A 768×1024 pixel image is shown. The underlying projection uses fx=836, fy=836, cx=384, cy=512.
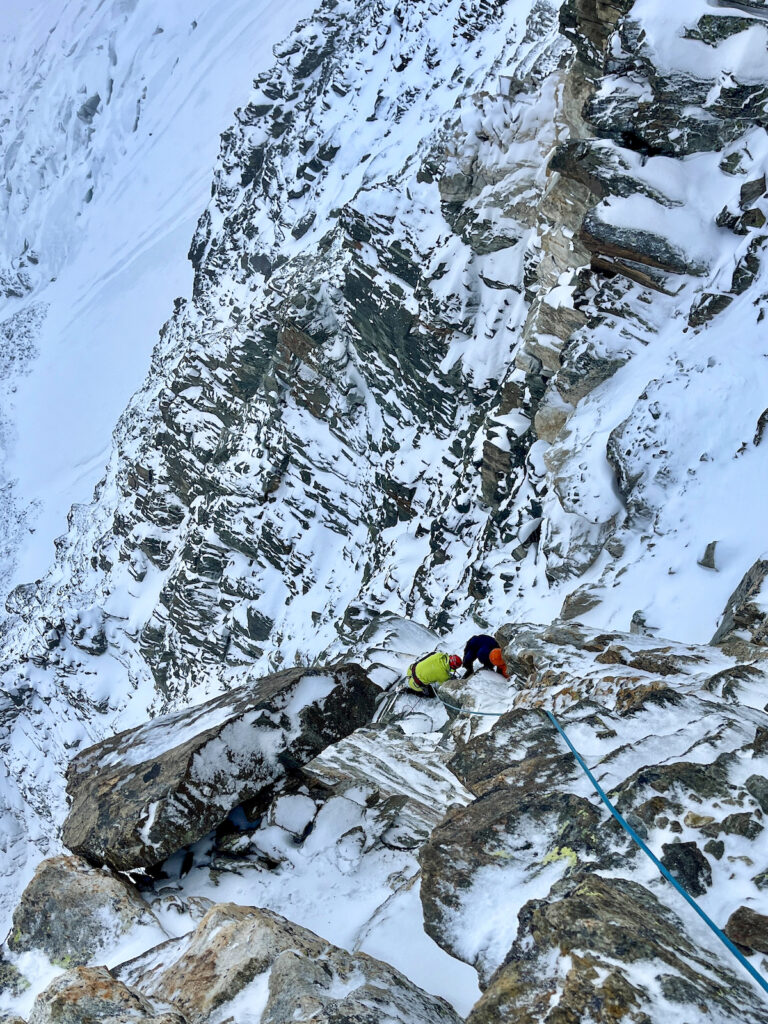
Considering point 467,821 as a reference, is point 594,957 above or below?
above

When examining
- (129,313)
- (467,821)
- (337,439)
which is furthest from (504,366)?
(129,313)

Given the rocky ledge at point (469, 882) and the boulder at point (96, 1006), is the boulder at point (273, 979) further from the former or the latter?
the boulder at point (96, 1006)

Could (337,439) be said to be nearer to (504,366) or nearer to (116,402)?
(504,366)

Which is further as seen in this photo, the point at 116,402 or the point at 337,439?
the point at 116,402

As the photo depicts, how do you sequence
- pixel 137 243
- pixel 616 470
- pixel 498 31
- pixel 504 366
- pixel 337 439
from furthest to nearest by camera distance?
pixel 137 243 < pixel 337 439 < pixel 498 31 < pixel 504 366 < pixel 616 470

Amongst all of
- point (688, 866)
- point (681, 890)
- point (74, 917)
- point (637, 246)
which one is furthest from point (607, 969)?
point (637, 246)
